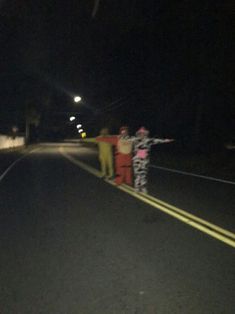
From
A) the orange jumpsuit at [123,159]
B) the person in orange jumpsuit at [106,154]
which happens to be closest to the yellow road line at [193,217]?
the orange jumpsuit at [123,159]

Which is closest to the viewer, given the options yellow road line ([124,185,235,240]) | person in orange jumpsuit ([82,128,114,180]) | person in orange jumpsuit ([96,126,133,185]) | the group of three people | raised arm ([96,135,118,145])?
yellow road line ([124,185,235,240])

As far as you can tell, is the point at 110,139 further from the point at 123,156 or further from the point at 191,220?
the point at 191,220

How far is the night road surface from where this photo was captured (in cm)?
576

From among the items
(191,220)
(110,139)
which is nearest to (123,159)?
(110,139)

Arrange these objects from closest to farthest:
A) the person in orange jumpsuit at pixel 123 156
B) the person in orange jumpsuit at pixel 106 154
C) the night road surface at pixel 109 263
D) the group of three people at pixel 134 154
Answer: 1. the night road surface at pixel 109 263
2. the group of three people at pixel 134 154
3. the person in orange jumpsuit at pixel 123 156
4. the person in orange jumpsuit at pixel 106 154

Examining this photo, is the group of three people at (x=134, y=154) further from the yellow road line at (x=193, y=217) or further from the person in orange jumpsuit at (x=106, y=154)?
the yellow road line at (x=193, y=217)

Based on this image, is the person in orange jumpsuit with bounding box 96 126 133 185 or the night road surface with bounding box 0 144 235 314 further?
the person in orange jumpsuit with bounding box 96 126 133 185

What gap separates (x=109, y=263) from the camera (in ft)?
24.3

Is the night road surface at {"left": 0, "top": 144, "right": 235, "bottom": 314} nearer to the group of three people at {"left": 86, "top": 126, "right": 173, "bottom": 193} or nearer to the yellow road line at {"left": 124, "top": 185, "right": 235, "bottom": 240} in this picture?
the yellow road line at {"left": 124, "top": 185, "right": 235, "bottom": 240}

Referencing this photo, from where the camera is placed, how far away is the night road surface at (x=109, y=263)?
5.76 m

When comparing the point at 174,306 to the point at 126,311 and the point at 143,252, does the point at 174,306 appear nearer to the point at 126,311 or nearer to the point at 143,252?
the point at 126,311

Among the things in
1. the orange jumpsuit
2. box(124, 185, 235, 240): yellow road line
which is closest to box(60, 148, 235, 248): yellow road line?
box(124, 185, 235, 240): yellow road line

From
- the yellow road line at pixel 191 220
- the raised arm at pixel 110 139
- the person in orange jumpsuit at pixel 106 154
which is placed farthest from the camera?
the person in orange jumpsuit at pixel 106 154

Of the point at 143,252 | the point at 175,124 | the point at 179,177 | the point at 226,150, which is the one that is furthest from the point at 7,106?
the point at 143,252
